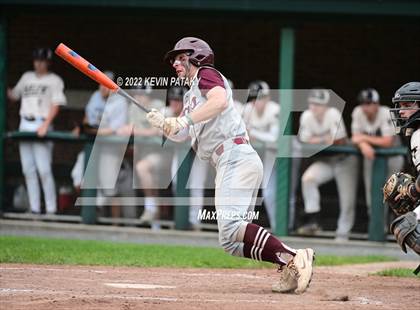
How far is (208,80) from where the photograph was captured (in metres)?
7.38

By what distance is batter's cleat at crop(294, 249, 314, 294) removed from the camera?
7.46 metres

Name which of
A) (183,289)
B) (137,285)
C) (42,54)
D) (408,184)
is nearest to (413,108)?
(408,184)

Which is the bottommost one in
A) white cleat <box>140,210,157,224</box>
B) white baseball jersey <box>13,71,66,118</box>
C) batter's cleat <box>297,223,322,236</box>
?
batter's cleat <box>297,223,322,236</box>

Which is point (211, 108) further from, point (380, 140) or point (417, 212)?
point (380, 140)

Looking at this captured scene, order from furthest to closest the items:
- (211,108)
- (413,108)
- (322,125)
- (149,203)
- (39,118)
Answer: (39,118) < (149,203) < (322,125) < (413,108) < (211,108)

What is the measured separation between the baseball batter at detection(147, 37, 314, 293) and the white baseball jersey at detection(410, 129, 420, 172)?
1009 millimetres

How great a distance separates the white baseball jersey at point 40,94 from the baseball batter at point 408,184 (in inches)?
247

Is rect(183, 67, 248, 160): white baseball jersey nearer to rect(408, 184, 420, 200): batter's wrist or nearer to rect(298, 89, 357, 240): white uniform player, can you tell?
rect(408, 184, 420, 200): batter's wrist

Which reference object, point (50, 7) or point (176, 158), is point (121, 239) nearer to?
point (176, 158)

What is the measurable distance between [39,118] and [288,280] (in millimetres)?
6572

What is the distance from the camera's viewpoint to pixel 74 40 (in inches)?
635

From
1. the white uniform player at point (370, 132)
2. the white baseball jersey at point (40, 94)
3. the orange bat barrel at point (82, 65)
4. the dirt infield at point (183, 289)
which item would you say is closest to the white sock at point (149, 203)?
the white baseball jersey at point (40, 94)

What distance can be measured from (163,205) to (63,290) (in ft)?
19.1

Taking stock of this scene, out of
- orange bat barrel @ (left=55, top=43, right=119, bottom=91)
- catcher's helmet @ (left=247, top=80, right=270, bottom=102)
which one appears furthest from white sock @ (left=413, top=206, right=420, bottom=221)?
catcher's helmet @ (left=247, top=80, right=270, bottom=102)
